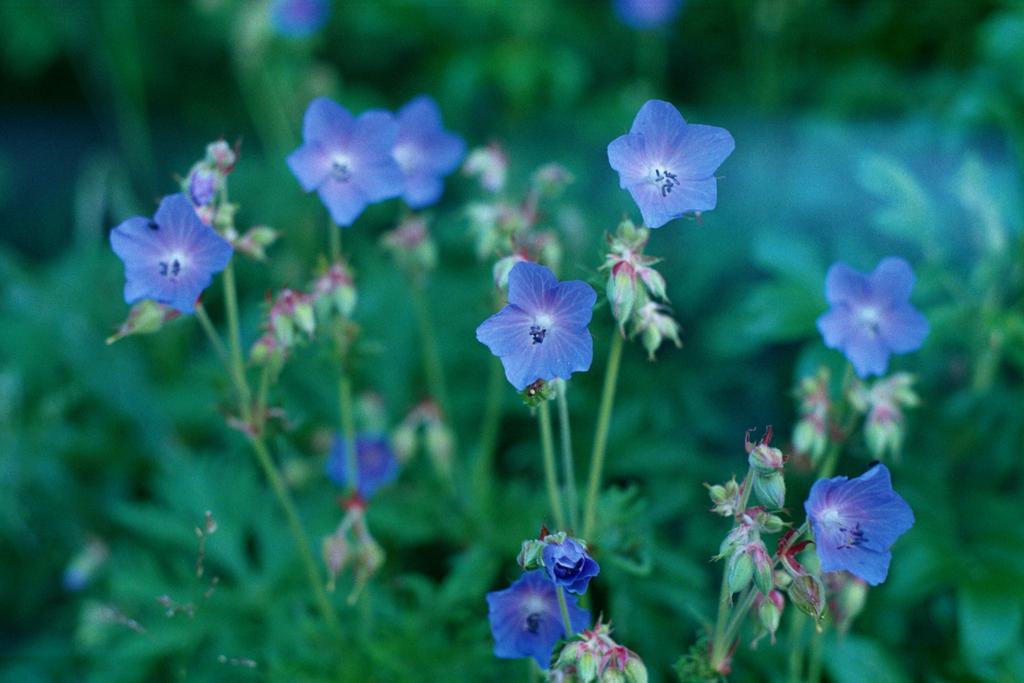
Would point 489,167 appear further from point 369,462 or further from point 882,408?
point 882,408

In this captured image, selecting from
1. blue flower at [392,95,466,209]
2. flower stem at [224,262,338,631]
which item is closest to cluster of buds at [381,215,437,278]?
blue flower at [392,95,466,209]

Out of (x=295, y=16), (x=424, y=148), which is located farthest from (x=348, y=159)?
(x=295, y=16)

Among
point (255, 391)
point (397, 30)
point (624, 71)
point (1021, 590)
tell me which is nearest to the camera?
point (1021, 590)

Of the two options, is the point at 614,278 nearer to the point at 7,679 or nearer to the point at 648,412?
the point at 648,412

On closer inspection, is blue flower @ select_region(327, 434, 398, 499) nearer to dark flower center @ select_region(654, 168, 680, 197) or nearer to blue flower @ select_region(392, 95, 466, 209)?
blue flower @ select_region(392, 95, 466, 209)

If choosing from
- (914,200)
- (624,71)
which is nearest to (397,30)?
(624,71)

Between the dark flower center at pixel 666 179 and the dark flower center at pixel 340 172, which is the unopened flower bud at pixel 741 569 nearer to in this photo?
the dark flower center at pixel 666 179
